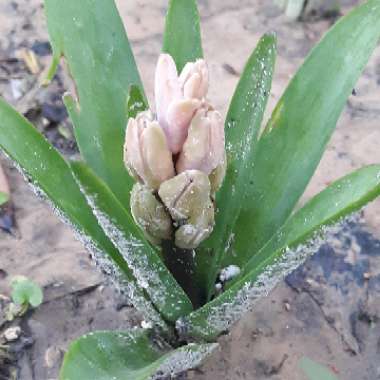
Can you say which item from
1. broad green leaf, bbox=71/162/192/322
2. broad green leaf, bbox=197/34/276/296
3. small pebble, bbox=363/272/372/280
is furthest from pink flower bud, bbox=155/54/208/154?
small pebble, bbox=363/272/372/280

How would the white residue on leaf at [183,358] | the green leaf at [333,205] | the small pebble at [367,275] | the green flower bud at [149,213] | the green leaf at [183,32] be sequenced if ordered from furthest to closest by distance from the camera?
1. the small pebble at [367,275]
2. the green leaf at [183,32]
3. the white residue on leaf at [183,358]
4. the green flower bud at [149,213]
5. the green leaf at [333,205]

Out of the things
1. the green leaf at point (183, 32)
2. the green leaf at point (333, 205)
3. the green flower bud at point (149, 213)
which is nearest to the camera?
the green leaf at point (333, 205)

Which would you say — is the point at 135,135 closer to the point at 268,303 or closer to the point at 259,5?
the point at 268,303

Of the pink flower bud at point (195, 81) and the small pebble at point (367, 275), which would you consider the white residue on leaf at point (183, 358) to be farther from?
the small pebble at point (367, 275)

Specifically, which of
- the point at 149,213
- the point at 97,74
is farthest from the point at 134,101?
the point at 149,213

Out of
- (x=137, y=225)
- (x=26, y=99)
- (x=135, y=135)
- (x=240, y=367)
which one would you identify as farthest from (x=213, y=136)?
(x=26, y=99)

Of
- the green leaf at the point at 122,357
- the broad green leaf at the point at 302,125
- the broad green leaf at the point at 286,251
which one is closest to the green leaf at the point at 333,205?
the broad green leaf at the point at 286,251

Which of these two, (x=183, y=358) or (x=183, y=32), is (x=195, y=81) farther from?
(x=183, y=358)
